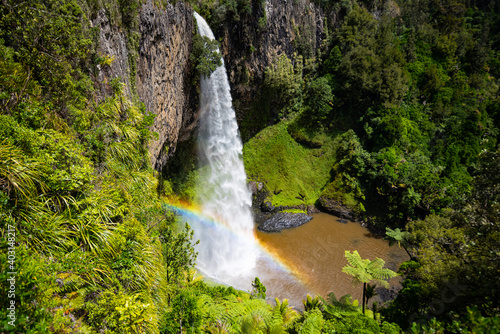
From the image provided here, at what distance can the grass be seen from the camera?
19969 mm

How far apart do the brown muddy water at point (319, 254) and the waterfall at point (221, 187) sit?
4.89ft

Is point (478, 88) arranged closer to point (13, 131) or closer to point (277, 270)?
point (277, 270)

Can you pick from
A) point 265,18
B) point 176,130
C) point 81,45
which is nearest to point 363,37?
point 265,18

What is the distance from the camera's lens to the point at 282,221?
17.5 meters

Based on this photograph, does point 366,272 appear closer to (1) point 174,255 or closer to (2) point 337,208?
(1) point 174,255

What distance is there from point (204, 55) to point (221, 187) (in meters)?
8.56

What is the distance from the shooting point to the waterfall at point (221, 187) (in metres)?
14.3

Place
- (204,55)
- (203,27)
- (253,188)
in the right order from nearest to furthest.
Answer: (204,55) → (203,27) → (253,188)

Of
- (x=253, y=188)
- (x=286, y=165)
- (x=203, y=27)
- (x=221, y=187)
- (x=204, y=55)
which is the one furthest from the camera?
(x=286, y=165)

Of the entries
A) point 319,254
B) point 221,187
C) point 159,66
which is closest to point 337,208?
point 319,254

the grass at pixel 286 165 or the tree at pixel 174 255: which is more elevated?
the tree at pixel 174 255

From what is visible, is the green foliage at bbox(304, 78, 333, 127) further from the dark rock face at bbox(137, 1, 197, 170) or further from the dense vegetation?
the dark rock face at bbox(137, 1, 197, 170)

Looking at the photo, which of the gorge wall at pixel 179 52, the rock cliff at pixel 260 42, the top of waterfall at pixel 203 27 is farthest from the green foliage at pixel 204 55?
the rock cliff at pixel 260 42

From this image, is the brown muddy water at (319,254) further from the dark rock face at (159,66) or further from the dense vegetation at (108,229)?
the dark rock face at (159,66)
